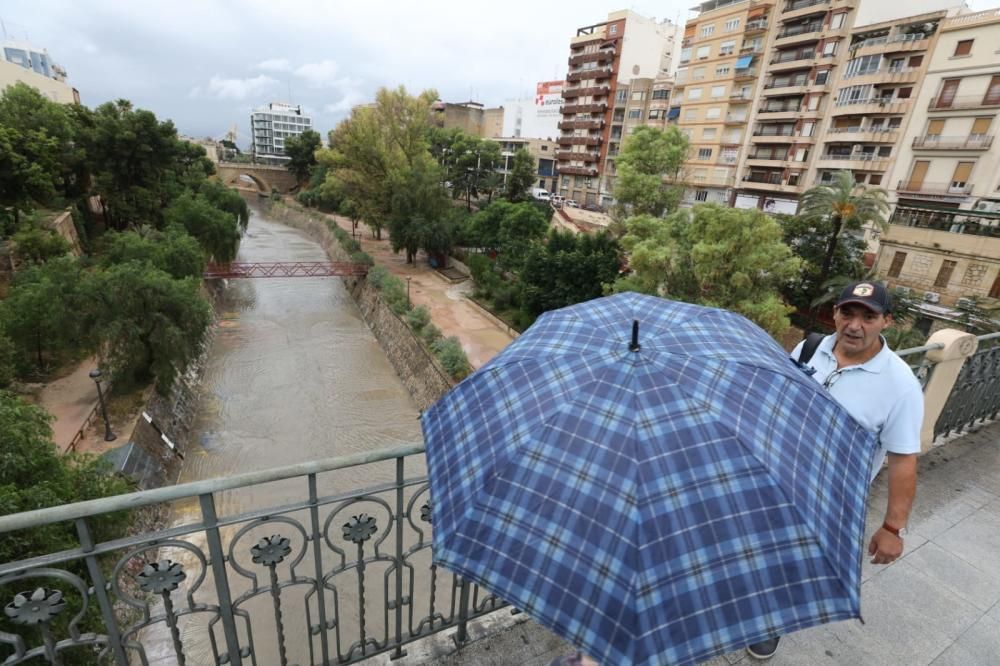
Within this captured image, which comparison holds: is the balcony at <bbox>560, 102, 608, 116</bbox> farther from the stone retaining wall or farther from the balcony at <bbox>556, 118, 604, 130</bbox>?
the stone retaining wall

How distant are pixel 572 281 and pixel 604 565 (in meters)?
19.2

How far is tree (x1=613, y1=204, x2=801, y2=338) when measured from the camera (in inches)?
559

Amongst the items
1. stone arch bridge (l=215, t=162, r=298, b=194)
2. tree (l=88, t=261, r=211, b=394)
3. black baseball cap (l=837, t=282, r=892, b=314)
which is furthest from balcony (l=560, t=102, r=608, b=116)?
black baseball cap (l=837, t=282, r=892, b=314)

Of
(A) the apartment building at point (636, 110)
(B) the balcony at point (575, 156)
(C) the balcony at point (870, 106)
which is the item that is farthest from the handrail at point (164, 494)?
(B) the balcony at point (575, 156)

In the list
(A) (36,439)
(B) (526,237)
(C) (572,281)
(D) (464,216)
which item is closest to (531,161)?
(D) (464,216)

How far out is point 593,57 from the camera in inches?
1704

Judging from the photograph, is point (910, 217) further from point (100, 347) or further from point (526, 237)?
point (100, 347)

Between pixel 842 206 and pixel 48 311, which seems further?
pixel 842 206

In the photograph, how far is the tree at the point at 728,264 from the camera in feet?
46.6

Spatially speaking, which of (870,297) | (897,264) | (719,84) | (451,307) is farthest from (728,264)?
(719,84)

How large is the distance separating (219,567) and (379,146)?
30547 mm

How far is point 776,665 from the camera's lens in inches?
105

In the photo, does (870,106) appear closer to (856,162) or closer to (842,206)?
(856,162)

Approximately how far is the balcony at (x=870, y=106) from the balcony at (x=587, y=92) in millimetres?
19372
